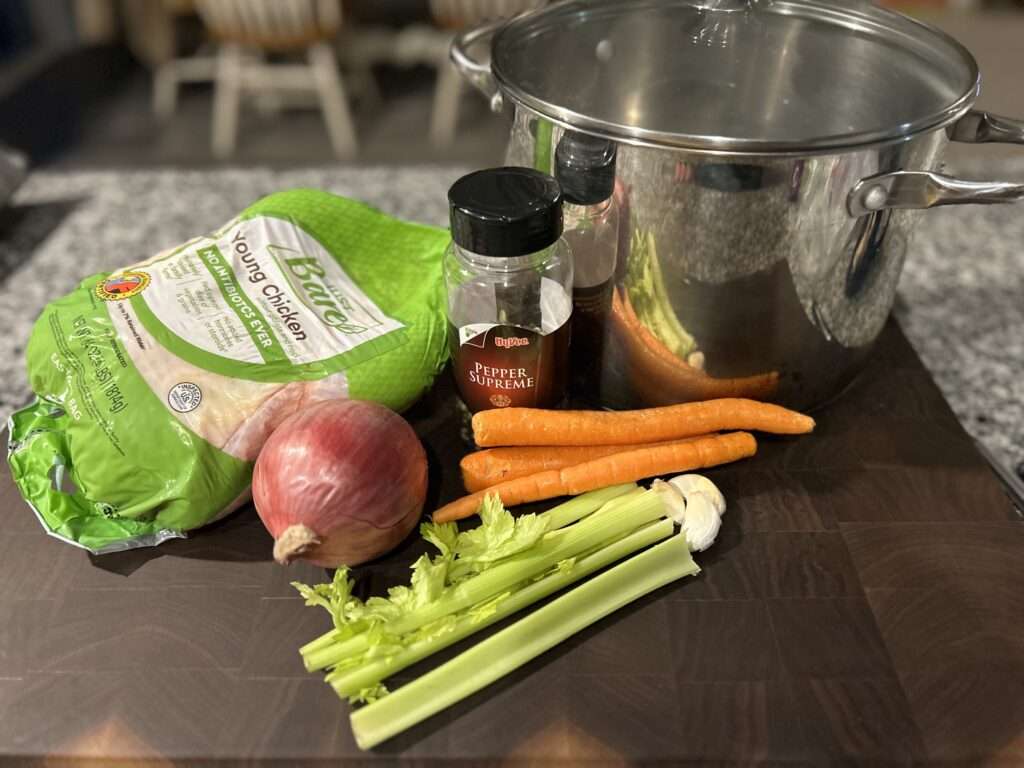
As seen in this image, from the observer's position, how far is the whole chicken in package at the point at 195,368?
2.18ft

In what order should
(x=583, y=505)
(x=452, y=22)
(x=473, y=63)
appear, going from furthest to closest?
(x=452, y=22) < (x=473, y=63) < (x=583, y=505)

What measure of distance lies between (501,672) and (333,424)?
8.9 inches

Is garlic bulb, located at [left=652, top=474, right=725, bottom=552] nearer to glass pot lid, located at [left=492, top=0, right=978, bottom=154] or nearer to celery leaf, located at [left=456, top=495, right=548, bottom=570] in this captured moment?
celery leaf, located at [left=456, top=495, right=548, bottom=570]

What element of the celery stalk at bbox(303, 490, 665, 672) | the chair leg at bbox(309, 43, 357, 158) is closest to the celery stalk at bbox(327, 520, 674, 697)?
the celery stalk at bbox(303, 490, 665, 672)

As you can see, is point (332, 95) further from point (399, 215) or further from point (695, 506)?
point (695, 506)

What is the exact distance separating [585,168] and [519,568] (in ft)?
1.07

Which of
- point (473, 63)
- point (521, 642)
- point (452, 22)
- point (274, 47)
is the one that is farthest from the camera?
point (452, 22)

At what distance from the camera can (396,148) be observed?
92.0 inches

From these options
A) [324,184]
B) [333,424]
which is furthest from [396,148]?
[333,424]

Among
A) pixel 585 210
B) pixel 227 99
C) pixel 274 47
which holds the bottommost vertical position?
pixel 227 99

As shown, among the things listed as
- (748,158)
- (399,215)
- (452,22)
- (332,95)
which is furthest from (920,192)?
(452,22)

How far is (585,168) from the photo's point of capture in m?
0.67

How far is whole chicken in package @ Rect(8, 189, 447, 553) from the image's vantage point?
0.67 meters

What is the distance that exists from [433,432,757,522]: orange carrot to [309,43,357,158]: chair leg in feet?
5.78
